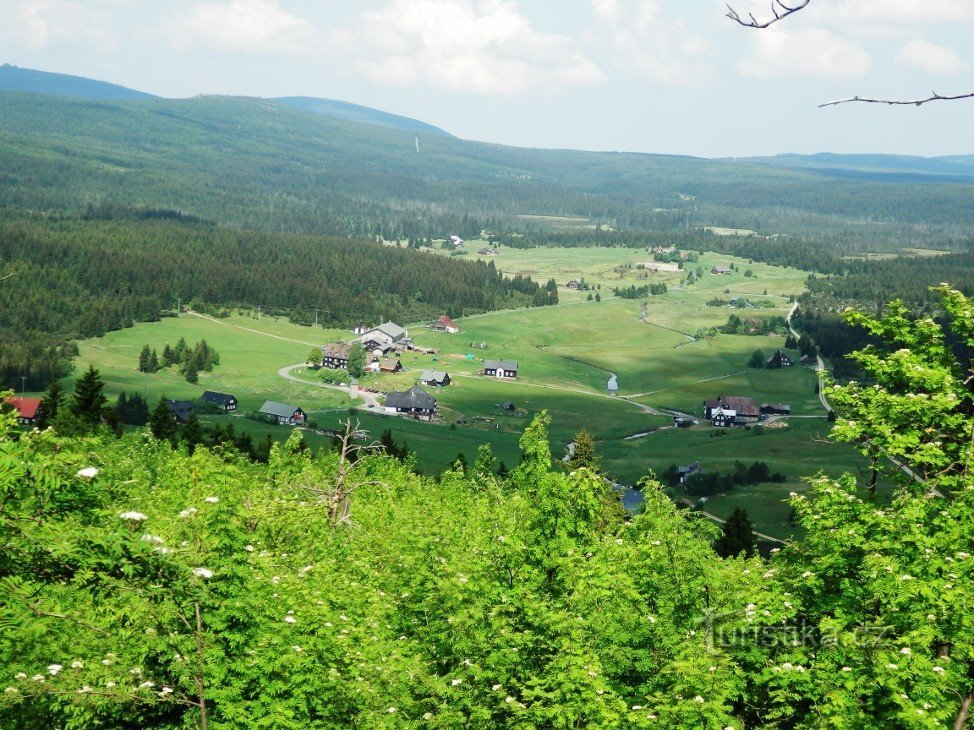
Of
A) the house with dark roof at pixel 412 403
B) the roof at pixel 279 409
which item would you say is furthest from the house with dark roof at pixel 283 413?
the house with dark roof at pixel 412 403

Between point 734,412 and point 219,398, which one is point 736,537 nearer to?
point 734,412

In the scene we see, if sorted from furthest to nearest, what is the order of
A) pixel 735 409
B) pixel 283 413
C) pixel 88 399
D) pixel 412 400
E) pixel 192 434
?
pixel 735 409, pixel 412 400, pixel 283 413, pixel 192 434, pixel 88 399

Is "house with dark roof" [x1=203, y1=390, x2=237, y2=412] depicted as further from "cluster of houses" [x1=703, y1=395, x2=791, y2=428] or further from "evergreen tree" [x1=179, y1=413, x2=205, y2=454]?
"cluster of houses" [x1=703, y1=395, x2=791, y2=428]

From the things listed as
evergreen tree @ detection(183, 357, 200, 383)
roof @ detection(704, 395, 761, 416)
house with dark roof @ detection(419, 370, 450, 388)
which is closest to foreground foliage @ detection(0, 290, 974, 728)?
roof @ detection(704, 395, 761, 416)

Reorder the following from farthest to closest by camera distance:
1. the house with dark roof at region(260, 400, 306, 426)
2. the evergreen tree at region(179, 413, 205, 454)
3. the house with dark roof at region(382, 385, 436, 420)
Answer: the house with dark roof at region(382, 385, 436, 420), the house with dark roof at region(260, 400, 306, 426), the evergreen tree at region(179, 413, 205, 454)

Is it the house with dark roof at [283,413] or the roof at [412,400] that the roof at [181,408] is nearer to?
the house with dark roof at [283,413]

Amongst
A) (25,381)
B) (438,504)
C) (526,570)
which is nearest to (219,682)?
(526,570)

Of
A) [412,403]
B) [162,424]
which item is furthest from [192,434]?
[412,403]

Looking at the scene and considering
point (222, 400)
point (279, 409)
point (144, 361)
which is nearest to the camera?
point (279, 409)
